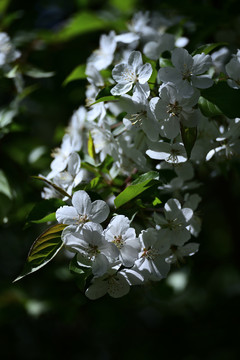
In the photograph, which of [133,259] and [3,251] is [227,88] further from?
[3,251]

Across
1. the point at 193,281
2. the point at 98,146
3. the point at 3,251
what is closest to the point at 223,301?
the point at 193,281

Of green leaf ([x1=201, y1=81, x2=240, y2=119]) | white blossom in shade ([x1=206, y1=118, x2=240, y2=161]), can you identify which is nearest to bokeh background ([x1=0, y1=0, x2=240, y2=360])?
white blossom in shade ([x1=206, y1=118, x2=240, y2=161])

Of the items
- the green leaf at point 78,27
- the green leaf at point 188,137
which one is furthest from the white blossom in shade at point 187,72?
the green leaf at point 78,27

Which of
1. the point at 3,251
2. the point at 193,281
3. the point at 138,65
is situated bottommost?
the point at 193,281

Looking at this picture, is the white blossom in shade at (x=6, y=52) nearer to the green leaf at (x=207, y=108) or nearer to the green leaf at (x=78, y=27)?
the green leaf at (x=78, y=27)

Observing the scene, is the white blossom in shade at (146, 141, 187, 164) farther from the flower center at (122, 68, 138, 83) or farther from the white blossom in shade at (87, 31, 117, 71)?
the white blossom in shade at (87, 31, 117, 71)
